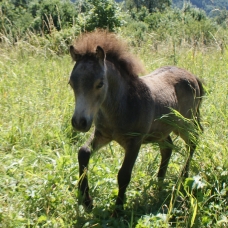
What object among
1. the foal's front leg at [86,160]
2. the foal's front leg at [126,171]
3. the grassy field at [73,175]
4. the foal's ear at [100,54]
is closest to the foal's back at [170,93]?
the grassy field at [73,175]

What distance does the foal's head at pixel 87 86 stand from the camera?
3053 millimetres

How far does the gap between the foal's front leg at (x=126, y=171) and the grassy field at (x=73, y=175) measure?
0.46 ft

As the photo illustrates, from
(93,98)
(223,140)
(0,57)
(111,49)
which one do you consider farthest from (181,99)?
(0,57)

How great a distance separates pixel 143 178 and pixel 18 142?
1719 millimetres

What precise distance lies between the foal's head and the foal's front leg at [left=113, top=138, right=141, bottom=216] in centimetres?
62

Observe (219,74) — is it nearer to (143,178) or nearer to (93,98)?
(143,178)

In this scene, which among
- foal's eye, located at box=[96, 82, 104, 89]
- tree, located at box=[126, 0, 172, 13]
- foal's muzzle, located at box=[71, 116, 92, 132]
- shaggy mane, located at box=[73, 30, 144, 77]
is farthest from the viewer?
tree, located at box=[126, 0, 172, 13]

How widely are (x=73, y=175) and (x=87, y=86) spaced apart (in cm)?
121

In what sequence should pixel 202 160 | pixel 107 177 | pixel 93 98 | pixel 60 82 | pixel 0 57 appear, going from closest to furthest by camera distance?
pixel 93 98
pixel 202 160
pixel 107 177
pixel 60 82
pixel 0 57

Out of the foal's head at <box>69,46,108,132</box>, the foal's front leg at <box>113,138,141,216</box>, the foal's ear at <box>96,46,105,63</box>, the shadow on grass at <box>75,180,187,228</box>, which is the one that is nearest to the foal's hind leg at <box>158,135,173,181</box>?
the shadow on grass at <box>75,180,187,228</box>

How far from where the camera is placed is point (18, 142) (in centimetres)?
465

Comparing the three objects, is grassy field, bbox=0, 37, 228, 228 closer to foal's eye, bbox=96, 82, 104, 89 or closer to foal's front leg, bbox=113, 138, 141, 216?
foal's front leg, bbox=113, 138, 141, 216

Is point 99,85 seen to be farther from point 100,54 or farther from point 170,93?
point 170,93

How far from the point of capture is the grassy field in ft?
10.9
